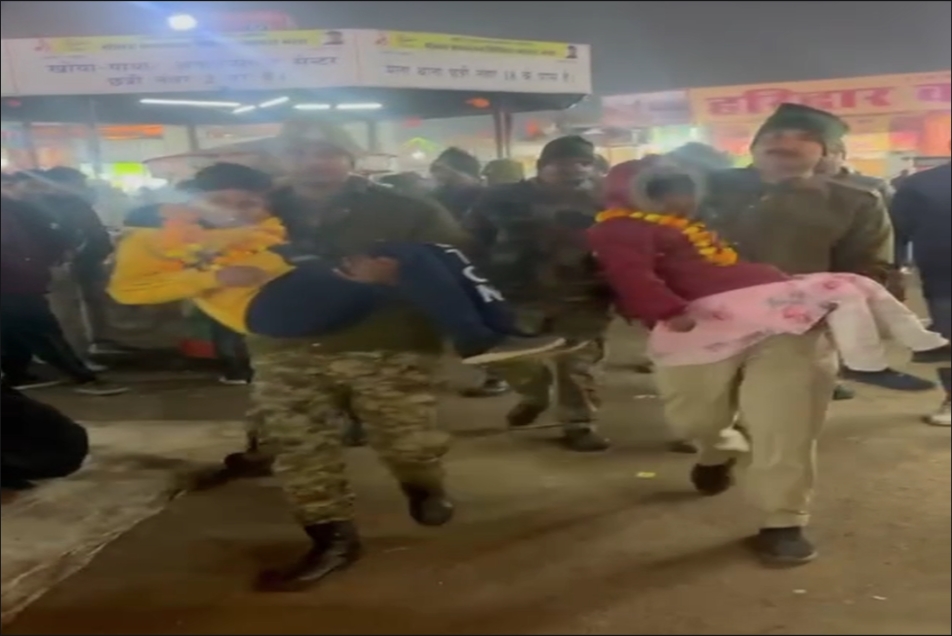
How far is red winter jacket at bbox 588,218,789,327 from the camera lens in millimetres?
592

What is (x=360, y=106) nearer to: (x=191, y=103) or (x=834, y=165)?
(x=191, y=103)

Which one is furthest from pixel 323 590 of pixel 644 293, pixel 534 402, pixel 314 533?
pixel 644 293

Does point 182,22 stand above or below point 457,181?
above

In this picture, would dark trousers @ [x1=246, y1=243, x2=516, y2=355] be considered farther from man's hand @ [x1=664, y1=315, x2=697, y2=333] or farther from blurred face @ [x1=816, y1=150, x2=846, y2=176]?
blurred face @ [x1=816, y1=150, x2=846, y2=176]

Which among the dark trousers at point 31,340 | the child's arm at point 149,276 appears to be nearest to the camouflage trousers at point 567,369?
the child's arm at point 149,276

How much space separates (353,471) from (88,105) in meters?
0.30

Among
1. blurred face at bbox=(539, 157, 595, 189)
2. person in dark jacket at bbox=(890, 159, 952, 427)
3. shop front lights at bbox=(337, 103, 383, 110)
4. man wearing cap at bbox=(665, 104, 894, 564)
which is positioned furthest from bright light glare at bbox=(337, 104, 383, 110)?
person in dark jacket at bbox=(890, 159, 952, 427)

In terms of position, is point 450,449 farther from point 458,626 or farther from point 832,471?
point 832,471

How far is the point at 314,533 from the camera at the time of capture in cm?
69

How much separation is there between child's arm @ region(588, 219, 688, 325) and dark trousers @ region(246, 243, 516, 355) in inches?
2.9

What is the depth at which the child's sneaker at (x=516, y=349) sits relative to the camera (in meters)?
0.63

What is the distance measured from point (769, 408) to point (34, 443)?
0.51m

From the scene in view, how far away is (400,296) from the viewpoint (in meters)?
0.62

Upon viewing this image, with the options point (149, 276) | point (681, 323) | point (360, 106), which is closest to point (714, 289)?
point (681, 323)
